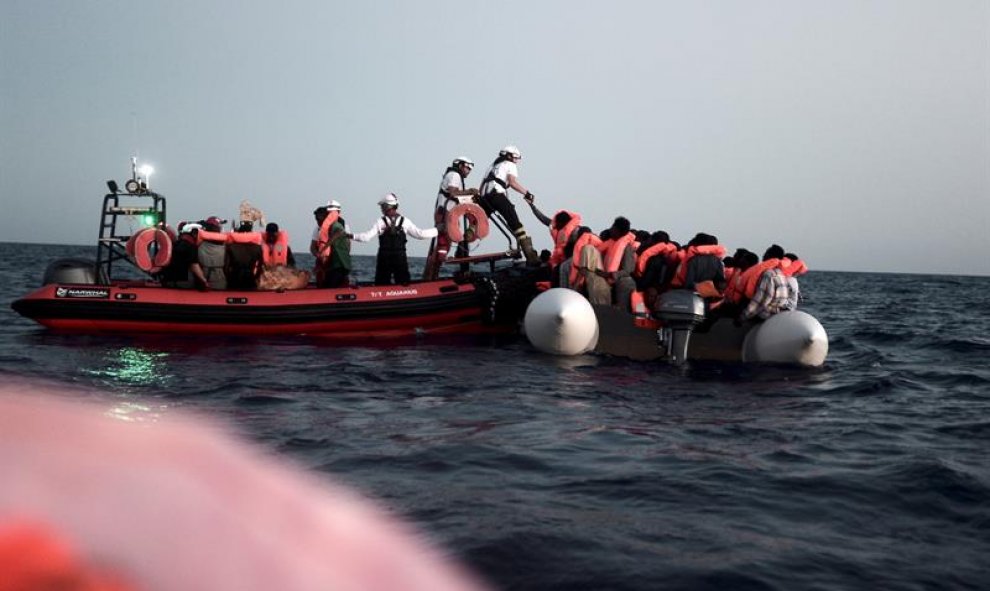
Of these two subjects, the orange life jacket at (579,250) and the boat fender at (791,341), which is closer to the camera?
the boat fender at (791,341)

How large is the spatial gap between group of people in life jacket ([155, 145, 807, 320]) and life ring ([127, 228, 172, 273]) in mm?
287

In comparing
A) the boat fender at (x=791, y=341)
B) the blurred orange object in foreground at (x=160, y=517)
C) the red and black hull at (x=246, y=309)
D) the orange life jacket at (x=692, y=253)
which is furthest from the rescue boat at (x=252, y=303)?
the blurred orange object in foreground at (x=160, y=517)

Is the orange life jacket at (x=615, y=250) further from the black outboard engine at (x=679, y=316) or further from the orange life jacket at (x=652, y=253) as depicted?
the black outboard engine at (x=679, y=316)

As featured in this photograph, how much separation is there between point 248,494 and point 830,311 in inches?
1235

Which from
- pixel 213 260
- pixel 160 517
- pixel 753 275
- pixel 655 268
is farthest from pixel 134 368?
pixel 753 275

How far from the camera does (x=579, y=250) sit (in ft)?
44.2

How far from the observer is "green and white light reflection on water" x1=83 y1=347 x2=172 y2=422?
24.5 ft

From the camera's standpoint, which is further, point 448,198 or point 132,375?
point 448,198

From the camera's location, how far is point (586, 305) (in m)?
12.7

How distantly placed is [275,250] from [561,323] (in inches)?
216

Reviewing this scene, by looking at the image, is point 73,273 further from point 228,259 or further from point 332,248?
point 332,248

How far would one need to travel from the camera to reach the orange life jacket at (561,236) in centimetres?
1432

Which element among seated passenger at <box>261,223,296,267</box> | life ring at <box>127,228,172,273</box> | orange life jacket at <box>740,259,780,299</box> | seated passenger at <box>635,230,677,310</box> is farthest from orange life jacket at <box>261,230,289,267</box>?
orange life jacket at <box>740,259,780,299</box>

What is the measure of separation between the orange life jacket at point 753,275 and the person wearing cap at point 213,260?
8.90 m
